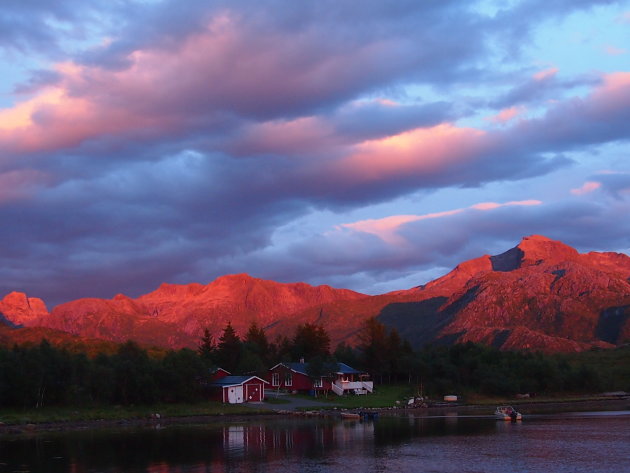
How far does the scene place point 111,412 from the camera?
87.0 meters

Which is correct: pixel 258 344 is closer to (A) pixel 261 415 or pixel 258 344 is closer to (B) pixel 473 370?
(B) pixel 473 370

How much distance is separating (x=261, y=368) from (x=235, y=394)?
12.7 meters

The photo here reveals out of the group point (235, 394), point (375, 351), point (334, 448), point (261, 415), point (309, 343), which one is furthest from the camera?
point (309, 343)

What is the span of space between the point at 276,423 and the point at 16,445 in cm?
3042

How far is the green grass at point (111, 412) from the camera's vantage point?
80.9 meters

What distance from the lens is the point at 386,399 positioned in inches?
4540

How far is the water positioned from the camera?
47.6 metres

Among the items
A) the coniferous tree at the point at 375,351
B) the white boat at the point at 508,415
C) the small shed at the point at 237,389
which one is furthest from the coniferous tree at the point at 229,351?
the white boat at the point at 508,415

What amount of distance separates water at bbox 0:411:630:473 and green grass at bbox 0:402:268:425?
9.43m

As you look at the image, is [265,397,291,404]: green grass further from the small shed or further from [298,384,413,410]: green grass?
[298,384,413,410]: green grass

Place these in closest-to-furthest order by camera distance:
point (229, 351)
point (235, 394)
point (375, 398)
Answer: point (235, 394) < point (375, 398) < point (229, 351)

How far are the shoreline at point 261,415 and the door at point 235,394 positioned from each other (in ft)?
18.9

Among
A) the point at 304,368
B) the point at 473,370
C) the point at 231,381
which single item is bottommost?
the point at 473,370

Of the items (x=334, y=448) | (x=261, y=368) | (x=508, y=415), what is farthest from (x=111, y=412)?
(x=508, y=415)
